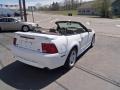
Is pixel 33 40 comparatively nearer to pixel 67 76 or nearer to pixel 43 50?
pixel 43 50

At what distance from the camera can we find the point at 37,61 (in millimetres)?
5062

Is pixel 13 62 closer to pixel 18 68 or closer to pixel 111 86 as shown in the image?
pixel 18 68

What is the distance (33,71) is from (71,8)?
133707 mm

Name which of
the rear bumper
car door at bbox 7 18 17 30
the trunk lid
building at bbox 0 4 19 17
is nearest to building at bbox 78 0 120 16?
building at bbox 0 4 19 17

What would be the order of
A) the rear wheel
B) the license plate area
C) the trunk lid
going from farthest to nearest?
the rear wheel < the license plate area < the trunk lid

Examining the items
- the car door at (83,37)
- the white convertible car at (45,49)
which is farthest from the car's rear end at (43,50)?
the car door at (83,37)

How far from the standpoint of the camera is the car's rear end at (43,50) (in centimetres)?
499

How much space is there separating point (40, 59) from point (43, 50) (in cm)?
26

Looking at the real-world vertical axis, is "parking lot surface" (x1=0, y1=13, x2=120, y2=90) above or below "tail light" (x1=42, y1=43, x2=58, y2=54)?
below

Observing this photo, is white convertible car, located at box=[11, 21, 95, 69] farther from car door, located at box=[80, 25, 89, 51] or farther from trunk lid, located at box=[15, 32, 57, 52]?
car door, located at box=[80, 25, 89, 51]

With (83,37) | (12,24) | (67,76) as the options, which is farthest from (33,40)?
(12,24)

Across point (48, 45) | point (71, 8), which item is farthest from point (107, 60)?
point (71, 8)

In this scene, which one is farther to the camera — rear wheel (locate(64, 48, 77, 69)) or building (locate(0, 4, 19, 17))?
building (locate(0, 4, 19, 17))

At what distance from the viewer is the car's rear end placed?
16.4ft
